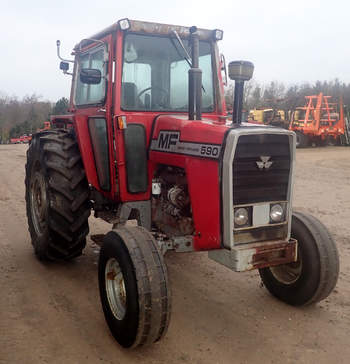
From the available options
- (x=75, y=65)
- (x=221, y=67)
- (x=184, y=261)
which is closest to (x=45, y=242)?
(x=184, y=261)

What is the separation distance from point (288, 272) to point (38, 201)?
2991 mm

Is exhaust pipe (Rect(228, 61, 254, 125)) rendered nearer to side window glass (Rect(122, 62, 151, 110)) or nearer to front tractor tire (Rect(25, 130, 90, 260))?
side window glass (Rect(122, 62, 151, 110))

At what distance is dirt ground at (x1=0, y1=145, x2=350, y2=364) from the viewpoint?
2949mm

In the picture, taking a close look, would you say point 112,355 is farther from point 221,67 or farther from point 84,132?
point 221,67

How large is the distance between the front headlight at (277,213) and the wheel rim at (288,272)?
581 mm

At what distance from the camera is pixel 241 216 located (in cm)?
310

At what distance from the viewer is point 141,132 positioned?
12.5ft

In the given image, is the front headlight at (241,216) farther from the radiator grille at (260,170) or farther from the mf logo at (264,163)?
the mf logo at (264,163)

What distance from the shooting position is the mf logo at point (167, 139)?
11.4ft

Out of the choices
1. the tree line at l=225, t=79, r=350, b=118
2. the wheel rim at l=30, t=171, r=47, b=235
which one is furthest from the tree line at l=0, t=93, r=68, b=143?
the wheel rim at l=30, t=171, r=47, b=235

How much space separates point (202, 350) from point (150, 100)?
2.28 m

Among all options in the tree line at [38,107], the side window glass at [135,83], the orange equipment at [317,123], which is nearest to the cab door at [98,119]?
the side window glass at [135,83]

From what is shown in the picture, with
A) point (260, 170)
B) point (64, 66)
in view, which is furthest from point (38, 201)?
point (260, 170)

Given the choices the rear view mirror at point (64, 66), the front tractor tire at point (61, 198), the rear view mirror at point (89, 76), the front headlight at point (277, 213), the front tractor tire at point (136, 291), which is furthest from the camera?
the rear view mirror at point (64, 66)
